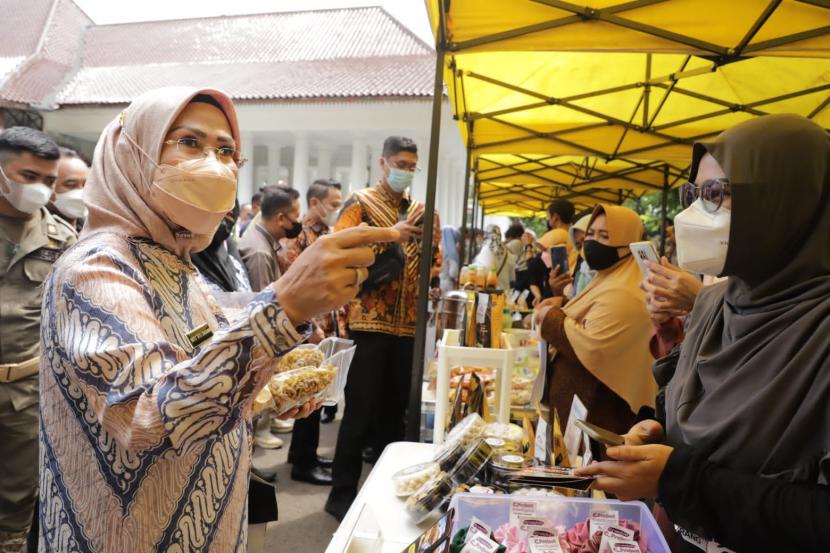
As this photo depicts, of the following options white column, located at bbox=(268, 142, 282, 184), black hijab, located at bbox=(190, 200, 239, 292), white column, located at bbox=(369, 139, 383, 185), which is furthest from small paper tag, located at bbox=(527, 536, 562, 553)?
white column, located at bbox=(268, 142, 282, 184)

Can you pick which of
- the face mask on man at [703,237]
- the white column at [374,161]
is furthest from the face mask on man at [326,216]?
the white column at [374,161]

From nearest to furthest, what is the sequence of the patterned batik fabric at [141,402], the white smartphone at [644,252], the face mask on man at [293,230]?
1. the patterned batik fabric at [141,402]
2. the white smartphone at [644,252]
3. the face mask on man at [293,230]

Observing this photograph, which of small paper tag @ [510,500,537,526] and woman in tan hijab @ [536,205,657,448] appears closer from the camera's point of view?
small paper tag @ [510,500,537,526]

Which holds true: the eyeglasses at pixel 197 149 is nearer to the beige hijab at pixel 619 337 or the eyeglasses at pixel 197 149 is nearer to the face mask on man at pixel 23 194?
the face mask on man at pixel 23 194

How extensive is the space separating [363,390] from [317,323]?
2.69ft

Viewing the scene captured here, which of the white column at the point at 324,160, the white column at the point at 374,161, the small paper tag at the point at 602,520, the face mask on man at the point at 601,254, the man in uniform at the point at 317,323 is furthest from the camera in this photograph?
the white column at the point at 324,160

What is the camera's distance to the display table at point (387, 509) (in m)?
1.24

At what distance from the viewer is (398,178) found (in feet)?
10.5

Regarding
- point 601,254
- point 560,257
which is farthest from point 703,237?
point 560,257

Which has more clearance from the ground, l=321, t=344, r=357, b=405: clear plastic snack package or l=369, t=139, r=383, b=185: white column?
l=369, t=139, r=383, b=185: white column

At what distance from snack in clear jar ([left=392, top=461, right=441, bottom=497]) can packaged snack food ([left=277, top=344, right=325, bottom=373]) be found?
0.40 m

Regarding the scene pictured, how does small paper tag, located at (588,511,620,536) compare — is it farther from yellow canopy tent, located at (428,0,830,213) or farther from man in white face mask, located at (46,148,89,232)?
man in white face mask, located at (46,148,89,232)

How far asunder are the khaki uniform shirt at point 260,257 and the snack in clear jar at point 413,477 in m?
2.36

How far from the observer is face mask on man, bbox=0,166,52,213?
2.43 meters
